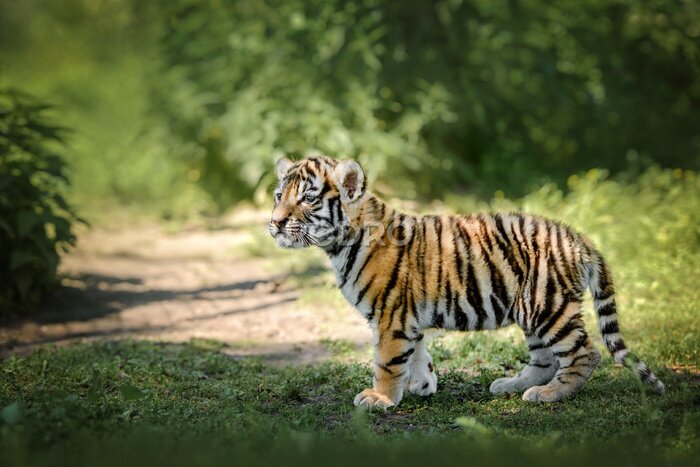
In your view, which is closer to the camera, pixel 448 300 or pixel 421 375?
pixel 448 300

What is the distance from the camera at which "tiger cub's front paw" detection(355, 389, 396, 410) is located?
5.44 metres

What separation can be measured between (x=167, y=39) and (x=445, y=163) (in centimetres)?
452

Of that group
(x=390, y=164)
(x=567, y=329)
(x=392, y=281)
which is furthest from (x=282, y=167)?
(x=390, y=164)

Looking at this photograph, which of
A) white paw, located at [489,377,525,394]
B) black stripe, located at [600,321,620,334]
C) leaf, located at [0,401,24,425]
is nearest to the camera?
leaf, located at [0,401,24,425]

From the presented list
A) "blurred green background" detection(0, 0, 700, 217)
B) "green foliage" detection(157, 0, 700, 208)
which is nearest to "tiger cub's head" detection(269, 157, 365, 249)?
"blurred green background" detection(0, 0, 700, 217)

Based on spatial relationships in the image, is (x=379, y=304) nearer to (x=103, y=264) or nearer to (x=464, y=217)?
(x=464, y=217)

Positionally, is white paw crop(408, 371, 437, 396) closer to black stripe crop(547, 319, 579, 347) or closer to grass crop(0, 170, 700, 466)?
grass crop(0, 170, 700, 466)

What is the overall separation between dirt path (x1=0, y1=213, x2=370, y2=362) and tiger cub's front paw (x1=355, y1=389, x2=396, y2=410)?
164 centimetres

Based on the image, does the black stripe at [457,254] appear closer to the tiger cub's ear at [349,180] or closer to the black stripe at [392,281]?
the black stripe at [392,281]

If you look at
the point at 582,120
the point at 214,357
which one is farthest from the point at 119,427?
the point at 582,120

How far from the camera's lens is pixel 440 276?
564cm

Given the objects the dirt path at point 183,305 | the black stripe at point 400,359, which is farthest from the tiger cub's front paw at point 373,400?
the dirt path at point 183,305

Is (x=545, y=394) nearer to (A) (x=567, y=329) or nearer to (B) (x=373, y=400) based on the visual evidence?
(A) (x=567, y=329)

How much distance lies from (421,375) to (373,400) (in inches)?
18.1
